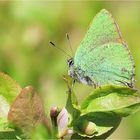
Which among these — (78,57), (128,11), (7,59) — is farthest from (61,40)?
(78,57)

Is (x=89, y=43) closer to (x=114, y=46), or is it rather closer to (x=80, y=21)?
(x=114, y=46)

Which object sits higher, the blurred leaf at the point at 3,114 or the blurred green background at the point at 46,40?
the blurred green background at the point at 46,40

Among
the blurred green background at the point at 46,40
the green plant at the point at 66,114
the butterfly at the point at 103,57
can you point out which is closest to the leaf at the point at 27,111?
the green plant at the point at 66,114

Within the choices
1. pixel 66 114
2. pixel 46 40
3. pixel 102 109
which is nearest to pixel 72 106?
pixel 66 114

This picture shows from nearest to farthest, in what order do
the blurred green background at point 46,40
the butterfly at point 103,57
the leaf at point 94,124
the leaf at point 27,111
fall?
the leaf at point 27,111
the leaf at point 94,124
the butterfly at point 103,57
the blurred green background at point 46,40

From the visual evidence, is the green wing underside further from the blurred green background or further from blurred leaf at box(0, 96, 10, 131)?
the blurred green background

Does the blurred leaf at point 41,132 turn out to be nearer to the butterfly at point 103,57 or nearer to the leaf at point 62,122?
the leaf at point 62,122
